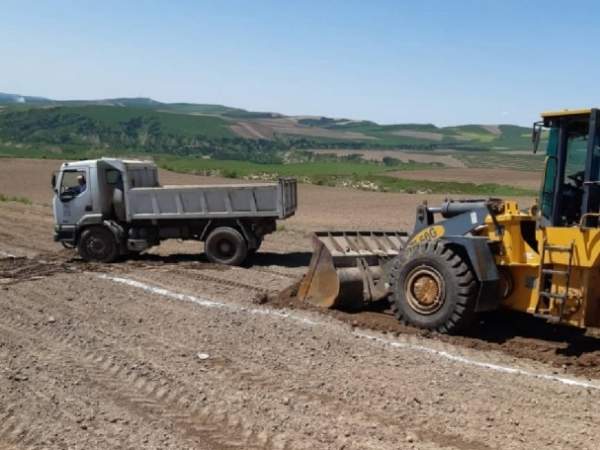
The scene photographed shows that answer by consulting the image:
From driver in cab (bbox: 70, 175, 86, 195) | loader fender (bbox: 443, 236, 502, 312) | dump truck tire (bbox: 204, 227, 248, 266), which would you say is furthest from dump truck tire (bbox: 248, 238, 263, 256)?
loader fender (bbox: 443, 236, 502, 312)

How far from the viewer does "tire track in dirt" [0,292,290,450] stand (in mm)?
5977

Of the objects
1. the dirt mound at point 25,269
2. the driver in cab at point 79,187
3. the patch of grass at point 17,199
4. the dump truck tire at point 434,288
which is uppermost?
the driver in cab at point 79,187

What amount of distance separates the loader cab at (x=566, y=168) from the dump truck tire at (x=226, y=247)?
323 inches

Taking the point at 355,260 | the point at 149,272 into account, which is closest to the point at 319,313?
the point at 355,260

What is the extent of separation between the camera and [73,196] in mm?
16188

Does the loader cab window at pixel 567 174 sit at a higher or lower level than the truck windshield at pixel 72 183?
higher

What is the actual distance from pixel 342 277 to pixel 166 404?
4394mm

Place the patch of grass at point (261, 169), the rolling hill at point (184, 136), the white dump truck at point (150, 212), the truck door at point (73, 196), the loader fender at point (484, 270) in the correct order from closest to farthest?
the loader fender at point (484, 270) → the white dump truck at point (150, 212) → the truck door at point (73, 196) → the patch of grass at point (261, 169) → the rolling hill at point (184, 136)

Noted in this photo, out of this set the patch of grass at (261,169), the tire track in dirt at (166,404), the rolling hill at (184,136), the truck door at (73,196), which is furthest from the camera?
Answer: the rolling hill at (184,136)

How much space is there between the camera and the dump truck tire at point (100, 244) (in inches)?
631

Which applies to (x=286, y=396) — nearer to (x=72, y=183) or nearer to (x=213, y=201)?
(x=213, y=201)

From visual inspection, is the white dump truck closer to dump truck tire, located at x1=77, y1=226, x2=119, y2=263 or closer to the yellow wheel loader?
dump truck tire, located at x1=77, y1=226, x2=119, y2=263

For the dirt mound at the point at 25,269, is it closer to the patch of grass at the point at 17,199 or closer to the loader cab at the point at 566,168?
the loader cab at the point at 566,168

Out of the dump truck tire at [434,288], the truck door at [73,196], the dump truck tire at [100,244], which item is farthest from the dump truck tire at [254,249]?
the dump truck tire at [434,288]
